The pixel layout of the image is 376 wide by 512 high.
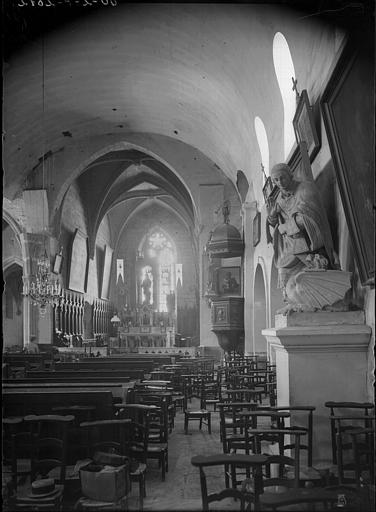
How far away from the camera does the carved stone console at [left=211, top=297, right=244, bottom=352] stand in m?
18.3

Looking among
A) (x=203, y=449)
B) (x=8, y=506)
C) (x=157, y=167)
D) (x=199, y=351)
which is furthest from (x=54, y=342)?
(x=8, y=506)

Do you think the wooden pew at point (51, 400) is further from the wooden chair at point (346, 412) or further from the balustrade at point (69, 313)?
the balustrade at point (69, 313)

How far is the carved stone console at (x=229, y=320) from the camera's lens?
60.0 ft

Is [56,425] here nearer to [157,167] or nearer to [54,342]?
[54,342]

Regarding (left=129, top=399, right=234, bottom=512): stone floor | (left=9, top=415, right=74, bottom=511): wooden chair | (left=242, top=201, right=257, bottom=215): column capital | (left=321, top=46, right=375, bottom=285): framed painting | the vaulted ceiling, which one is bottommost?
(left=129, top=399, right=234, bottom=512): stone floor

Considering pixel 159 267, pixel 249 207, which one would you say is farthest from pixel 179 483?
pixel 159 267

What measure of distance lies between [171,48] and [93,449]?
9633 mm

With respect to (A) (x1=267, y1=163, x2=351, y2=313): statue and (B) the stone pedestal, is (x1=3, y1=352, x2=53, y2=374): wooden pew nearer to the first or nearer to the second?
(A) (x1=267, y1=163, x2=351, y2=313): statue

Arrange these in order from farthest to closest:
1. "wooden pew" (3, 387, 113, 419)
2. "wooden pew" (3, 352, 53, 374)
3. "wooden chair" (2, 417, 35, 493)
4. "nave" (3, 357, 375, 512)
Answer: "wooden pew" (3, 352, 53, 374) → "wooden pew" (3, 387, 113, 419) → "wooden chair" (2, 417, 35, 493) → "nave" (3, 357, 375, 512)

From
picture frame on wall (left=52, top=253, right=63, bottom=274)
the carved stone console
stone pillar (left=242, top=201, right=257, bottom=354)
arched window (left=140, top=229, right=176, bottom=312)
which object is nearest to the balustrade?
picture frame on wall (left=52, top=253, right=63, bottom=274)

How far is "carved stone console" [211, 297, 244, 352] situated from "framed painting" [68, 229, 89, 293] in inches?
333

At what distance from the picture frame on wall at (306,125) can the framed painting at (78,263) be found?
17394 millimetres

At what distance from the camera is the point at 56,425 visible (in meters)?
6.84

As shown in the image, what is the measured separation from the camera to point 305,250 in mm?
6859
